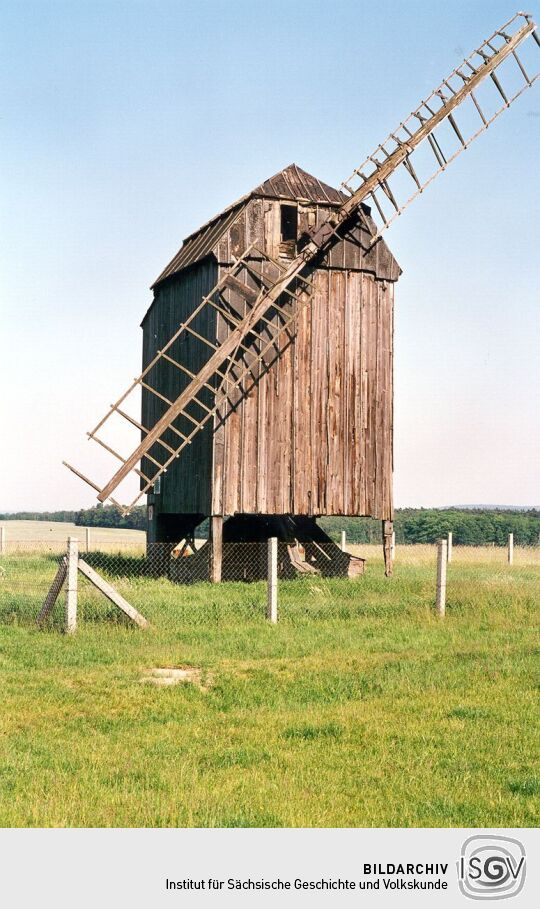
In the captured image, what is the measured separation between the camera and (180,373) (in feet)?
91.5

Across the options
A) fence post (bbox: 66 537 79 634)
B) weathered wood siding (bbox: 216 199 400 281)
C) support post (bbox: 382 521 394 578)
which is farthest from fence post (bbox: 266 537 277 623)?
weathered wood siding (bbox: 216 199 400 281)

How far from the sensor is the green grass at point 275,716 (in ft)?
26.9

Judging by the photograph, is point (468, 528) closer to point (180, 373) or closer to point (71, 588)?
point (180, 373)

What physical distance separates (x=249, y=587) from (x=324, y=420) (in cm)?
478

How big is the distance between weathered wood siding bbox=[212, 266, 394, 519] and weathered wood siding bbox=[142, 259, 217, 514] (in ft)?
3.11

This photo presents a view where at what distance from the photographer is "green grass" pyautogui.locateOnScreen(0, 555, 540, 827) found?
322 inches

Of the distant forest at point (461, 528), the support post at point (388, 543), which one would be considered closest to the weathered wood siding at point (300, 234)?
→ the support post at point (388, 543)

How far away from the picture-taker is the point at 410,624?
710 inches

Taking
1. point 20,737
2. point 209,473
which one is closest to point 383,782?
point 20,737

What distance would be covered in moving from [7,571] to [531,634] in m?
14.9

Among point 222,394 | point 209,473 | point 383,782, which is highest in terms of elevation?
point 222,394

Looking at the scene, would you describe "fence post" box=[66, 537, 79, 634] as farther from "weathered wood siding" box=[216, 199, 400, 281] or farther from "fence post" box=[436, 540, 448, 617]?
"weathered wood siding" box=[216, 199, 400, 281]

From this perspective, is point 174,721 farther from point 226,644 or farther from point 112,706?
point 226,644
